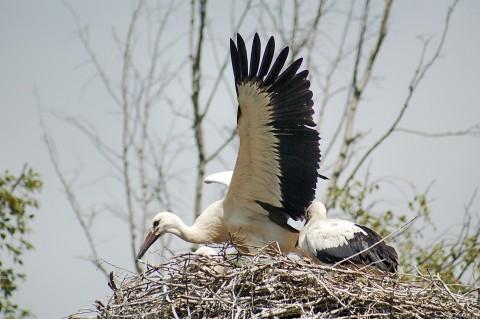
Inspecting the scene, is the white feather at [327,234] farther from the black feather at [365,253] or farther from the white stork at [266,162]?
the white stork at [266,162]

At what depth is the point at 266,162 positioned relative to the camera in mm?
11203

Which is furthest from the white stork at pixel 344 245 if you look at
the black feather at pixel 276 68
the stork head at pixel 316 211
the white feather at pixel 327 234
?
the black feather at pixel 276 68

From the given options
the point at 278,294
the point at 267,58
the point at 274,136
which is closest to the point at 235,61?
the point at 267,58

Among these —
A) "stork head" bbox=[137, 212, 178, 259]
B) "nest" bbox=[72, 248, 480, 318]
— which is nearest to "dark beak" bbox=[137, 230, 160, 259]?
"stork head" bbox=[137, 212, 178, 259]

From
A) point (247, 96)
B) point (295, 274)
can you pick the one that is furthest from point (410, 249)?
point (295, 274)

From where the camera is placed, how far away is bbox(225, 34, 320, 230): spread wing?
35.1ft

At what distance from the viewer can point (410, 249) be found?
545 inches

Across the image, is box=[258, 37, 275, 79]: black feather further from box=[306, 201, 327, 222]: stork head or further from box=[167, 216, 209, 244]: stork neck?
box=[167, 216, 209, 244]: stork neck

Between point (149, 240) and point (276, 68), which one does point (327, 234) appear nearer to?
point (276, 68)

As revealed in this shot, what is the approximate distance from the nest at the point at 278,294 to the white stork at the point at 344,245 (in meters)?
0.78

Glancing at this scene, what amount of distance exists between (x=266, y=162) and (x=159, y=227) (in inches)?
53.7

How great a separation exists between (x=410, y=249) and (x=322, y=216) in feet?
10.5

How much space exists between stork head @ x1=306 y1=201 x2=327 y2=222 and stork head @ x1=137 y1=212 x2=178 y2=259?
1.40m

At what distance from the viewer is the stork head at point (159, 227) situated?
39.0ft
